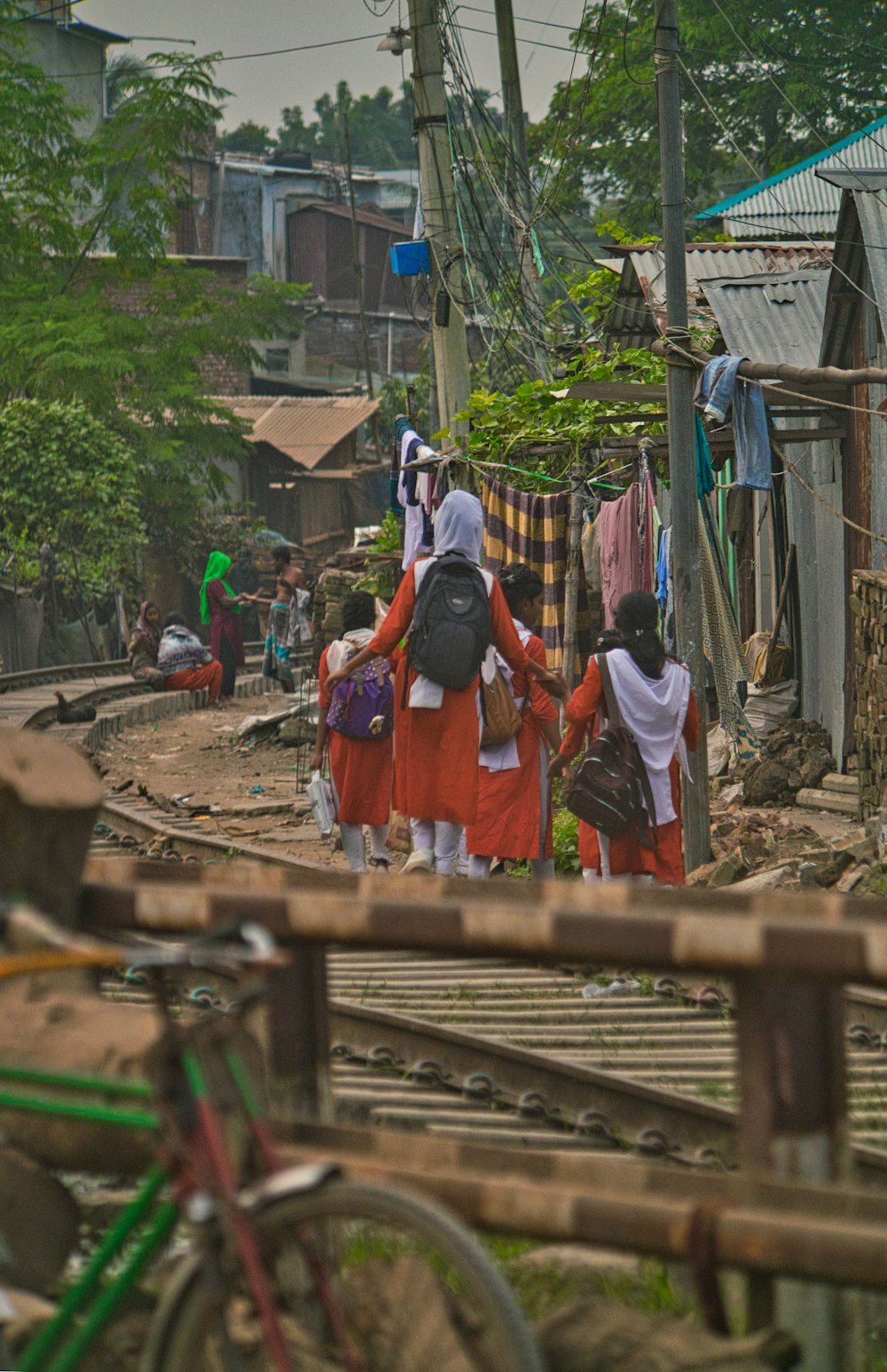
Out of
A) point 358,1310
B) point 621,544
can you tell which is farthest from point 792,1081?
point 621,544

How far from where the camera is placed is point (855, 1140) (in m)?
4.95

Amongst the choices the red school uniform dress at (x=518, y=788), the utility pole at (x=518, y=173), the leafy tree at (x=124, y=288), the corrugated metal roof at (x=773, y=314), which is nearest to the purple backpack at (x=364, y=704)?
the red school uniform dress at (x=518, y=788)

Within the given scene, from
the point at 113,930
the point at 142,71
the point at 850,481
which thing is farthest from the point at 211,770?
the point at 142,71

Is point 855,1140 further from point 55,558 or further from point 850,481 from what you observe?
point 55,558

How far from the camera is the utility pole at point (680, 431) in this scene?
32.0 ft

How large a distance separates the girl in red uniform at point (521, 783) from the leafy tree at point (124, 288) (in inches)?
929

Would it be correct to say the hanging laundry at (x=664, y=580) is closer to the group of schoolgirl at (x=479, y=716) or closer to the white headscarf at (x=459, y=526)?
the group of schoolgirl at (x=479, y=716)

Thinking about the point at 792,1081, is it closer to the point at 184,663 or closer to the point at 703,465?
the point at 703,465

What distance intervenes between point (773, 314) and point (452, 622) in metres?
7.53

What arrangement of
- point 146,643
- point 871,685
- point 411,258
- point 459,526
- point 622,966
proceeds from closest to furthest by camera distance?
point 622,966
point 459,526
point 871,685
point 411,258
point 146,643

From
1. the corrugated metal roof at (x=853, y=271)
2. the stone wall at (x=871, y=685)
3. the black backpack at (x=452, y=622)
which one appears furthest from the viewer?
the corrugated metal roof at (x=853, y=271)

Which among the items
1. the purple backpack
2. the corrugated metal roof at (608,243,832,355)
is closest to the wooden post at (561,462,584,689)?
the corrugated metal roof at (608,243,832,355)

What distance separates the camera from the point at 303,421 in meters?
41.9

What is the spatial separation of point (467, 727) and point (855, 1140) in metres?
3.74
